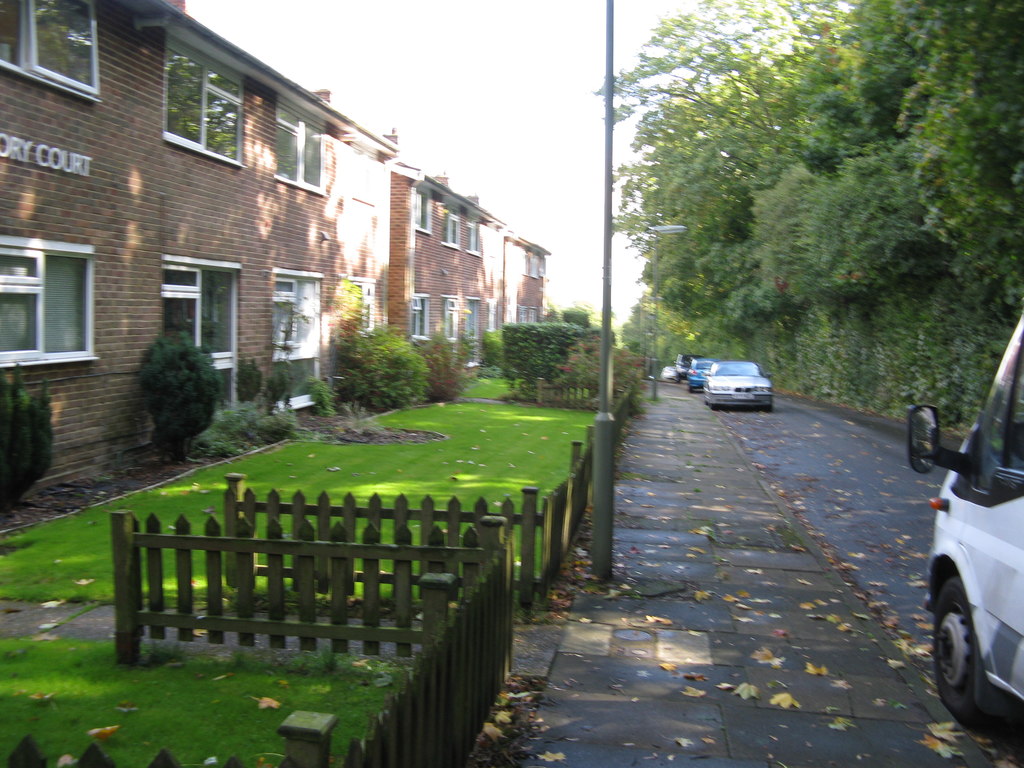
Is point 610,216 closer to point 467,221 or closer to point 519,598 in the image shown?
point 519,598

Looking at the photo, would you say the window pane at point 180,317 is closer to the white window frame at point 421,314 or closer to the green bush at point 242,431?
the green bush at point 242,431

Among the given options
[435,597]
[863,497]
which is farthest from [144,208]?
[863,497]

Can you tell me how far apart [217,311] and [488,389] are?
1271cm

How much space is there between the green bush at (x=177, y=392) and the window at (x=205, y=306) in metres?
0.56

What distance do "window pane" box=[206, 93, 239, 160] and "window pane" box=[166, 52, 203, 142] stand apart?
33 centimetres

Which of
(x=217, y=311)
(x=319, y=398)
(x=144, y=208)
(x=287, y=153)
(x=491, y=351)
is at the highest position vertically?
(x=287, y=153)

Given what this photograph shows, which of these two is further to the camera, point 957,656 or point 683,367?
point 683,367

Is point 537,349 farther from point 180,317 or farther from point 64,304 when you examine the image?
point 64,304

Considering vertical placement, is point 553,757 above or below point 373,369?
below

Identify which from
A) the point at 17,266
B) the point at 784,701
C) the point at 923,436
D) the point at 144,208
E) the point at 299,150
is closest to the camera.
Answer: the point at 923,436

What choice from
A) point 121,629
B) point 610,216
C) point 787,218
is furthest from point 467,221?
point 121,629

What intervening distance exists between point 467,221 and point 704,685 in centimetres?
2937

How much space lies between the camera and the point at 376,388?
19.4 meters

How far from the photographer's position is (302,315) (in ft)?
56.4
